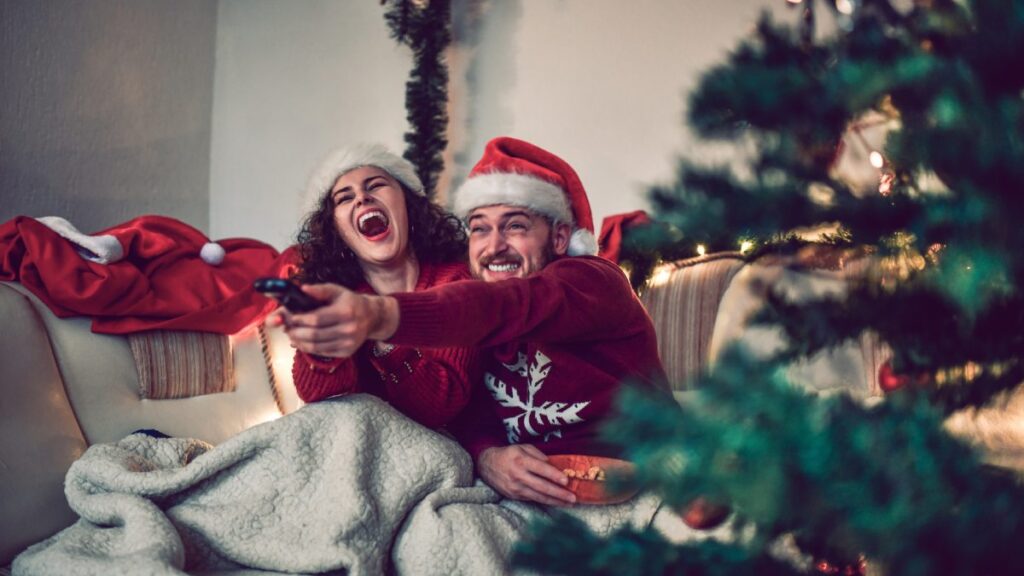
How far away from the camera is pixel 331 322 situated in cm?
64

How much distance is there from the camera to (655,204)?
0.48 meters

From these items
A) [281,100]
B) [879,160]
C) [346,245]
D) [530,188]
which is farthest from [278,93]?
[879,160]

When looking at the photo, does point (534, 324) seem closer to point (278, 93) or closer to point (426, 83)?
point (426, 83)

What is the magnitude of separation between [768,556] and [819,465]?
94 mm

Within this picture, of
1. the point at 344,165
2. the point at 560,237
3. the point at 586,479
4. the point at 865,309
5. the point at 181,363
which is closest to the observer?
the point at 865,309

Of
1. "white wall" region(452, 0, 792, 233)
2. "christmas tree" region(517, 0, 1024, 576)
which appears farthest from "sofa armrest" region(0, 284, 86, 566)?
"white wall" region(452, 0, 792, 233)

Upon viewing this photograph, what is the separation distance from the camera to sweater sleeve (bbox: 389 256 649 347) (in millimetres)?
789

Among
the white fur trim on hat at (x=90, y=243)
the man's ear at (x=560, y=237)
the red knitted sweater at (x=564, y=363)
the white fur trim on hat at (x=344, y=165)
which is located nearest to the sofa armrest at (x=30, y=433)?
the white fur trim on hat at (x=90, y=243)

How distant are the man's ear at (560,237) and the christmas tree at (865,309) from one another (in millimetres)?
864

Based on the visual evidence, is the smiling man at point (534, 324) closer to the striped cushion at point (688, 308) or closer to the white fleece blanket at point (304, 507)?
the white fleece blanket at point (304, 507)

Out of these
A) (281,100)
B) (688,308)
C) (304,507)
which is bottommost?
(304,507)

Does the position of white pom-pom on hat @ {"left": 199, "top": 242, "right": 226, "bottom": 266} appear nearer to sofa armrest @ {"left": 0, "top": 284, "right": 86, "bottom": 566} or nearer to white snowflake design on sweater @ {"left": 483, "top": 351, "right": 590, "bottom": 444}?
sofa armrest @ {"left": 0, "top": 284, "right": 86, "bottom": 566}

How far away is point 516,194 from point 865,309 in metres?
0.91

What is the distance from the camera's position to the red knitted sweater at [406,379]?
3.88ft
